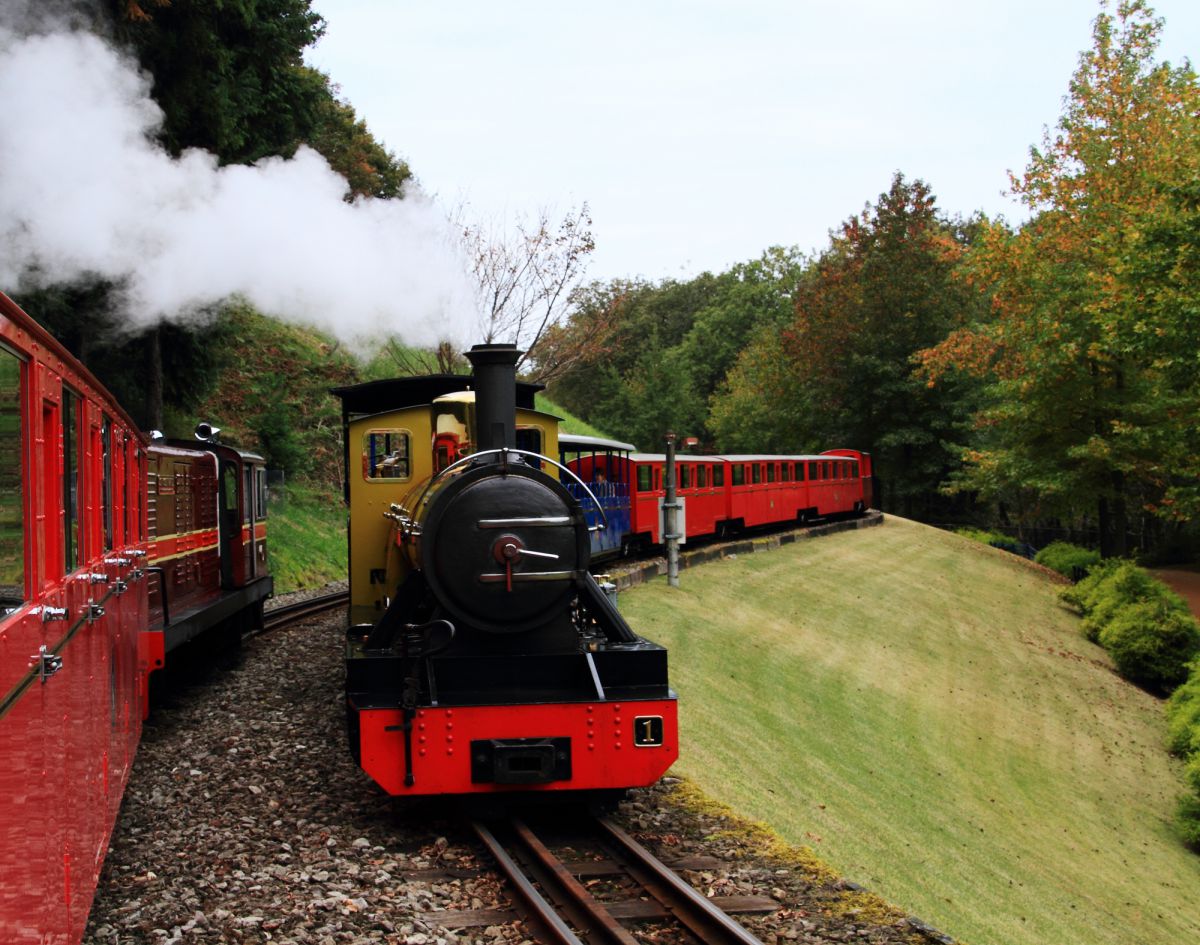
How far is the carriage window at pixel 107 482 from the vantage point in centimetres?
555

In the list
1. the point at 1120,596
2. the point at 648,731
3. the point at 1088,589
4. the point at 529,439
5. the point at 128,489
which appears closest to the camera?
the point at 648,731

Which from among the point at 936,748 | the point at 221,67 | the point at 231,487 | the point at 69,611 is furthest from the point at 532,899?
the point at 221,67

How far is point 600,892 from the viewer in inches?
242

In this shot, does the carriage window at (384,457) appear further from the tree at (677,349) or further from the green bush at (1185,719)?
the tree at (677,349)

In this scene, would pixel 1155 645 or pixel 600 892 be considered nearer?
pixel 600 892

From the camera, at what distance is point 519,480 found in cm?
745

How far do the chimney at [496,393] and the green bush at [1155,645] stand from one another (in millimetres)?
18003

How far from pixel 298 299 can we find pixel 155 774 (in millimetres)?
7005

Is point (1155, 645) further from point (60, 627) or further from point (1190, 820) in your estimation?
point (60, 627)

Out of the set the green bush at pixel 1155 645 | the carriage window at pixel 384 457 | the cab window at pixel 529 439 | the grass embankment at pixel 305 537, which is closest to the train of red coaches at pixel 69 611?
the carriage window at pixel 384 457

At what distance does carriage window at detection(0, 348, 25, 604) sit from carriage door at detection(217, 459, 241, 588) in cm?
1058

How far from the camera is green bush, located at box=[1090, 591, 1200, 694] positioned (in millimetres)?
21531

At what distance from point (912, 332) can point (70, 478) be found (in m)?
40.7

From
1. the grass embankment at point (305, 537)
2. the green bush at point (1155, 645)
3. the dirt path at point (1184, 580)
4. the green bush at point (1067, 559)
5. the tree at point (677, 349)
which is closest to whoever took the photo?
the green bush at point (1155, 645)
